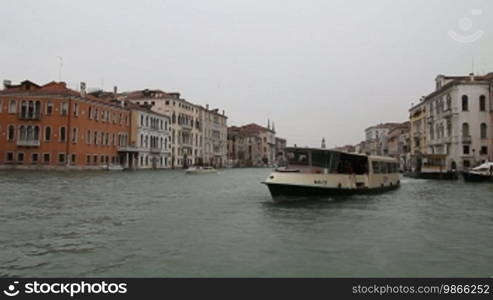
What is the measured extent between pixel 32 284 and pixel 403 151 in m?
80.3

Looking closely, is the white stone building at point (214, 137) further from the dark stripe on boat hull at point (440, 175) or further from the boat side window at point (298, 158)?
the boat side window at point (298, 158)

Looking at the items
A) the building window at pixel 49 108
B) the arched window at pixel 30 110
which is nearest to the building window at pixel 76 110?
the building window at pixel 49 108

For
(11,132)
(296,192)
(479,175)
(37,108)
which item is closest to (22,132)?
(11,132)

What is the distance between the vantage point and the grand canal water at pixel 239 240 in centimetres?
671

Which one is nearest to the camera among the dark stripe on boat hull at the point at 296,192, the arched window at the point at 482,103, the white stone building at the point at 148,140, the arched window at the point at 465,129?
the dark stripe on boat hull at the point at 296,192

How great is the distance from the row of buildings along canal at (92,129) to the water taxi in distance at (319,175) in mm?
11698

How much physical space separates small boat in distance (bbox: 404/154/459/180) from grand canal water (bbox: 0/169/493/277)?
2478 centimetres

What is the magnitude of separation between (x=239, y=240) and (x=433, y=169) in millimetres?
35844

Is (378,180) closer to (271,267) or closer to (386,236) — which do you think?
(386,236)

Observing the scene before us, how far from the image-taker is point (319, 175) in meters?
17.3

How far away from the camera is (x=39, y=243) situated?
830 centimetres

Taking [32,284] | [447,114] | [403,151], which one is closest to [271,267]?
[32,284]

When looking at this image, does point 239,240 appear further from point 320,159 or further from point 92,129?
point 92,129

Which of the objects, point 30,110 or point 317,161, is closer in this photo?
point 317,161
